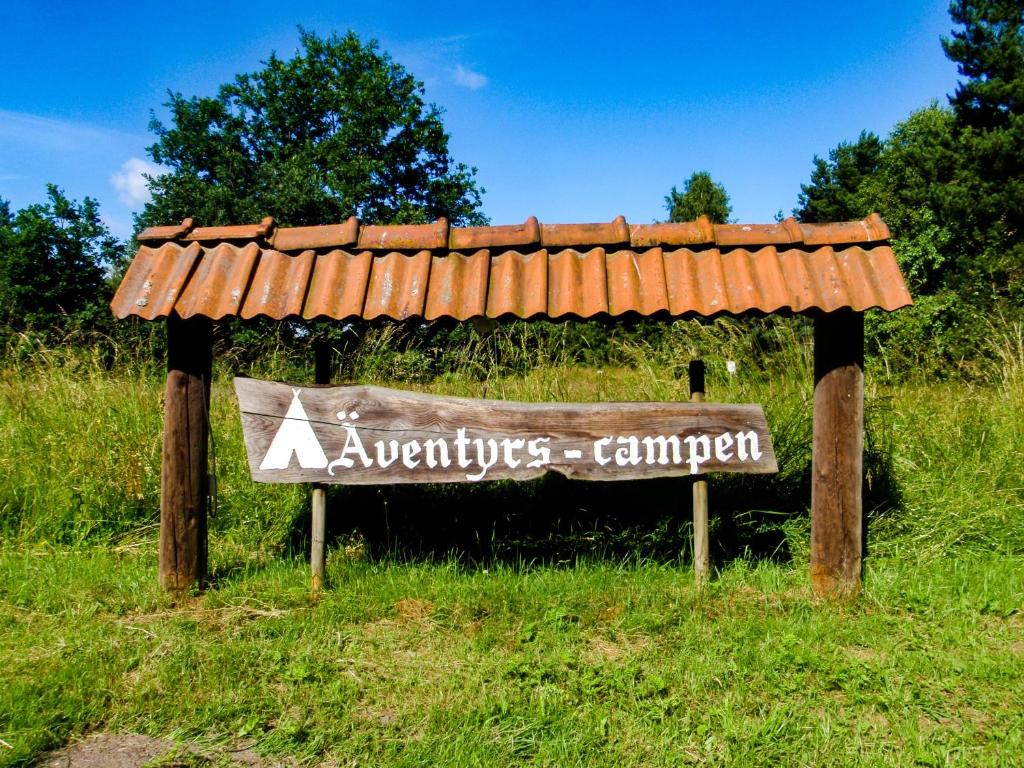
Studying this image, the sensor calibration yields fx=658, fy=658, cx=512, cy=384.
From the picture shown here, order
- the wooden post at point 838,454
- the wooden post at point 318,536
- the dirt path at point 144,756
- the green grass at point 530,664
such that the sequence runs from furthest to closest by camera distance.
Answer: the wooden post at point 318,536 < the wooden post at point 838,454 < the green grass at point 530,664 < the dirt path at point 144,756

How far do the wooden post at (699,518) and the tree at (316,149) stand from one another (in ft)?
69.2

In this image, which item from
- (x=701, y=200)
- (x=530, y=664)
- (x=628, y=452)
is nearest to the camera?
(x=530, y=664)

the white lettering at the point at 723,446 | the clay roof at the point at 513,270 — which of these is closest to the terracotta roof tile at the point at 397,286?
the clay roof at the point at 513,270

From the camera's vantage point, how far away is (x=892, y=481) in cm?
467

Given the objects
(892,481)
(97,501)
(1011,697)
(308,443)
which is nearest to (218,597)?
(308,443)

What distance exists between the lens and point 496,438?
140 inches

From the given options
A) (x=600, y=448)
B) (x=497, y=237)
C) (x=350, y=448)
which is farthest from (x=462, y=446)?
(x=497, y=237)

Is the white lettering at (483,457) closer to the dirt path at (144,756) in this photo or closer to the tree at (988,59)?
the dirt path at (144,756)

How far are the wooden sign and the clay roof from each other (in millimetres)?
519

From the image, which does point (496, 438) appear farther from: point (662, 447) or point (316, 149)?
point (316, 149)

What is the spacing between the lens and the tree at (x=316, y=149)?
23.0 m

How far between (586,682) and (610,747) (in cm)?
41

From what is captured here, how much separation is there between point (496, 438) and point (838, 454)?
72.1 inches

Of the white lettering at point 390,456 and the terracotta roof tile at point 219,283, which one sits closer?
the terracotta roof tile at point 219,283
